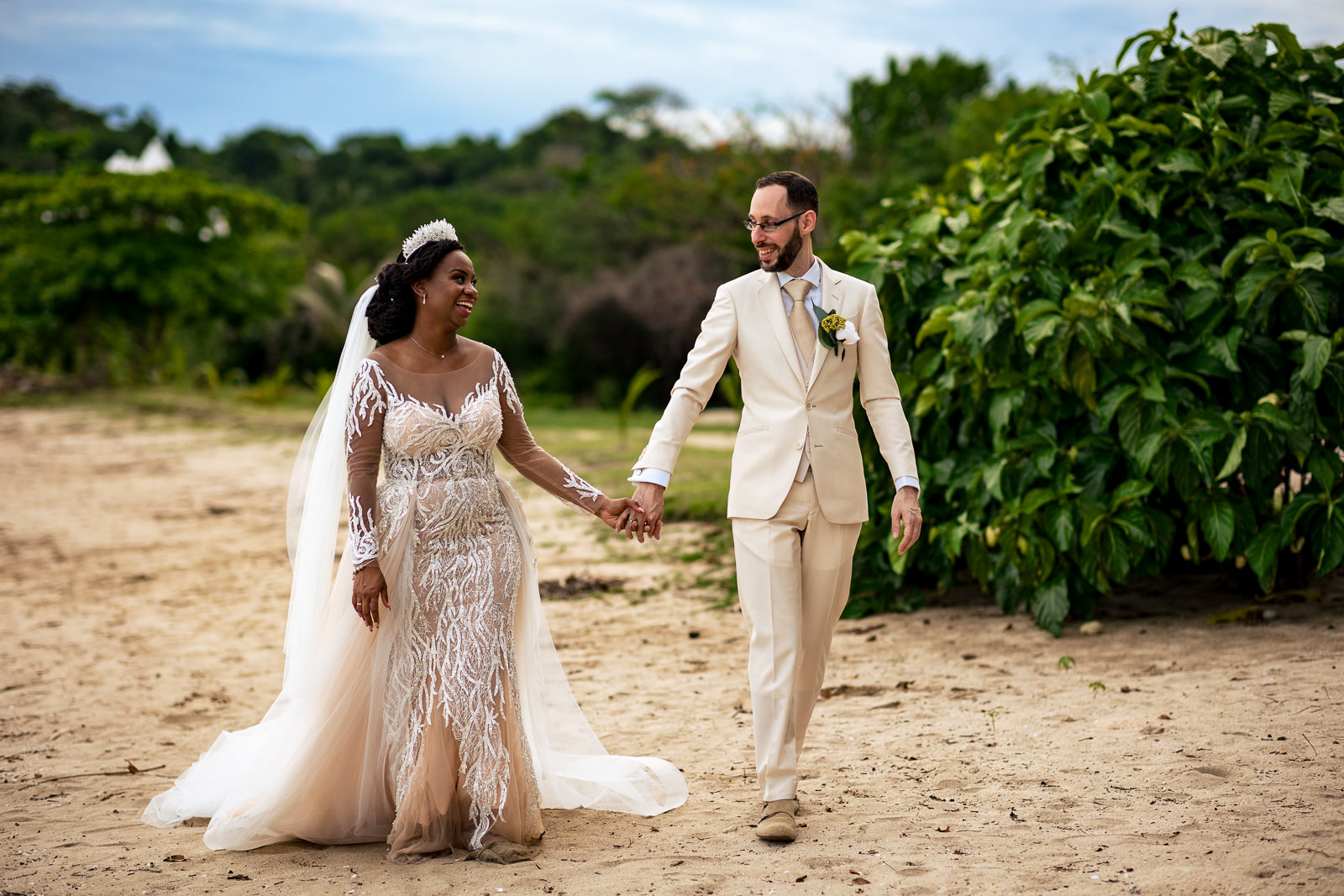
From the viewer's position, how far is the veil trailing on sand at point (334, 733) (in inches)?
155

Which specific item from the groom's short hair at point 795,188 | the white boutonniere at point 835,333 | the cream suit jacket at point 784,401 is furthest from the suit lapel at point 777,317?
the groom's short hair at point 795,188

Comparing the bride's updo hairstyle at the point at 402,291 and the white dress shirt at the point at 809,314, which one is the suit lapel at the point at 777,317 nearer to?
the white dress shirt at the point at 809,314

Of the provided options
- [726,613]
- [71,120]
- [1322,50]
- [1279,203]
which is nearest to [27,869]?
[726,613]

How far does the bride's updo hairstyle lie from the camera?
3.99 metres

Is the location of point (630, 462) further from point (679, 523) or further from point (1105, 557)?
point (1105, 557)

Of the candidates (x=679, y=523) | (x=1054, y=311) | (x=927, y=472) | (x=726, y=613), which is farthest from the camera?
(x=679, y=523)

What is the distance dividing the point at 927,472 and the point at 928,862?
10.2 feet

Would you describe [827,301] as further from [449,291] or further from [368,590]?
[368,590]

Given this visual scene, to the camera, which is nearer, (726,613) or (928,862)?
(928,862)

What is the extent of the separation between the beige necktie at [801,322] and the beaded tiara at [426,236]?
124 cm

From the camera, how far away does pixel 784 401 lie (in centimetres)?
398

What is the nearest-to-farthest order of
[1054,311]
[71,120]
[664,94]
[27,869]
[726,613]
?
[27,869]
[1054,311]
[726,613]
[71,120]
[664,94]

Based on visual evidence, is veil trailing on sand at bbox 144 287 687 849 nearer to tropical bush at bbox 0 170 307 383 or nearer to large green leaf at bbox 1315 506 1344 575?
large green leaf at bbox 1315 506 1344 575

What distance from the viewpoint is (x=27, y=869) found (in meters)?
3.74
